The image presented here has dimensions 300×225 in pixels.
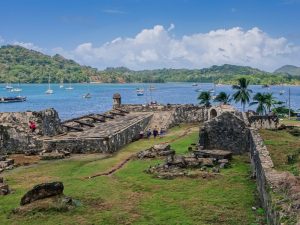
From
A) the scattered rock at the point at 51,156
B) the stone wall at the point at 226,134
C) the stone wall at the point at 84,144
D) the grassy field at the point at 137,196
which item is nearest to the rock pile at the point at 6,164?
the grassy field at the point at 137,196

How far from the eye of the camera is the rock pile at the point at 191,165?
22.4m

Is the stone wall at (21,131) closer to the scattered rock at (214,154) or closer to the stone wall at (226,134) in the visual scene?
the stone wall at (226,134)

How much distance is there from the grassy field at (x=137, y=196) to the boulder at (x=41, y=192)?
81cm

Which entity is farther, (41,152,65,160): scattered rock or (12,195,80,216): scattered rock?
(41,152,65,160): scattered rock

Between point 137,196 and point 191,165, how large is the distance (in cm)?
553

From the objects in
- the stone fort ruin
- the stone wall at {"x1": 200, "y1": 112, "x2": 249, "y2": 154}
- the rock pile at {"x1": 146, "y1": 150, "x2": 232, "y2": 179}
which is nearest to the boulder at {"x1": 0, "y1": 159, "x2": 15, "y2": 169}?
the stone fort ruin

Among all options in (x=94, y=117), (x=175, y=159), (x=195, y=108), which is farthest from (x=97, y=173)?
(x=195, y=108)

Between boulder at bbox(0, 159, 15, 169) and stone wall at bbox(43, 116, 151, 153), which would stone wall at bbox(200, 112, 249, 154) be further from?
boulder at bbox(0, 159, 15, 169)

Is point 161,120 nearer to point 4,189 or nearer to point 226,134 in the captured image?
point 226,134

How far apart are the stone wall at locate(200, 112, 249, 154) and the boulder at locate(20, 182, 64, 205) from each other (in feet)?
42.8

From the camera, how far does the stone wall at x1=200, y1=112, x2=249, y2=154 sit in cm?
2814

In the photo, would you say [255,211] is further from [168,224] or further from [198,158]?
[198,158]

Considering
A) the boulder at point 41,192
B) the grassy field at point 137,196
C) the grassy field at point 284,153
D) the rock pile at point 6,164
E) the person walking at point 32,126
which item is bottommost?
the rock pile at point 6,164

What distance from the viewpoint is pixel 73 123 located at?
129 feet
